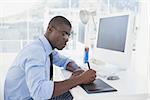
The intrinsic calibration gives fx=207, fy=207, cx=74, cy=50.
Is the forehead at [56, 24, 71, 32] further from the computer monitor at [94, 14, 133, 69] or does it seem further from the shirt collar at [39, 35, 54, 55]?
the computer monitor at [94, 14, 133, 69]

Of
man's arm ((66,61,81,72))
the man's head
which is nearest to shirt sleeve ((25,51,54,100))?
the man's head

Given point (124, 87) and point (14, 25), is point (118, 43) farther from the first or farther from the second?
point (14, 25)

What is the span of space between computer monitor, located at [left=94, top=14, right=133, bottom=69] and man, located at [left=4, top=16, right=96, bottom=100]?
0.30m

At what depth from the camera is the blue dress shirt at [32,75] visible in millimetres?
1054

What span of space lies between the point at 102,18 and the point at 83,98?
34.4 inches

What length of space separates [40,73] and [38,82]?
0.05 m

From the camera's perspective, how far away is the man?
1060 mm

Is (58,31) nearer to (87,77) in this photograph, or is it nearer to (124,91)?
(87,77)

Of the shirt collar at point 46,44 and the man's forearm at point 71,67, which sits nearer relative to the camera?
the shirt collar at point 46,44

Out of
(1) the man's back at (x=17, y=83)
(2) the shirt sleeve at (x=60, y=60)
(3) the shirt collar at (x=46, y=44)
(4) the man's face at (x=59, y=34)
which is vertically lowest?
(1) the man's back at (x=17, y=83)

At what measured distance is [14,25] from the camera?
100 inches

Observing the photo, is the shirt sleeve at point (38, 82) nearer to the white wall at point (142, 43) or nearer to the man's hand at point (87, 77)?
the man's hand at point (87, 77)

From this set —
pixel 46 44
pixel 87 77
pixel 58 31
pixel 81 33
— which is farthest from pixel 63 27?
pixel 81 33

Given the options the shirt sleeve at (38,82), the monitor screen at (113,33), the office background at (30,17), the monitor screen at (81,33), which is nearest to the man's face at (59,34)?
the shirt sleeve at (38,82)
